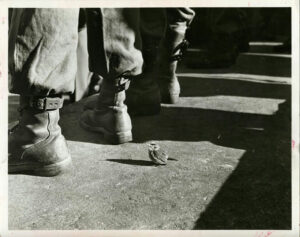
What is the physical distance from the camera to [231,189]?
1198mm

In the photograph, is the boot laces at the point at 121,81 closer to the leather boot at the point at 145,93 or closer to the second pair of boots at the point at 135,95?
the second pair of boots at the point at 135,95

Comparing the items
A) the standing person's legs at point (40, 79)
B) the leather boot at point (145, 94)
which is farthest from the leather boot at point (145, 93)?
the standing person's legs at point (40, 79)

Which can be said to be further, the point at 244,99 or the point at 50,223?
the point at 244,99

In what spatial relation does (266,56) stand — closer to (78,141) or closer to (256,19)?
(256,19)

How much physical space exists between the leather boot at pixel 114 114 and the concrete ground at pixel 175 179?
0.13 ft

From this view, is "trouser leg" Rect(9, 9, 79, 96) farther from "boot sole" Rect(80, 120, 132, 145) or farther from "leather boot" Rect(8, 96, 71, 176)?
"boot sole" Rect(80, 120, 132, 145)

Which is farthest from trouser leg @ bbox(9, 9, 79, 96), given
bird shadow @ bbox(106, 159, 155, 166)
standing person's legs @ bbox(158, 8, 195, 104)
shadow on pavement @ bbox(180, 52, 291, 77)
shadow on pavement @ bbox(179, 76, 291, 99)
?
shadow on pavement @ bbox(180, 52, 291, 77)

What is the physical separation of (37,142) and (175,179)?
1.42 ft

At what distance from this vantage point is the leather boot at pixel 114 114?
5.00 feet

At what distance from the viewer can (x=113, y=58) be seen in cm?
143

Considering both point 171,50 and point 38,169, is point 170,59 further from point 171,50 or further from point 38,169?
point 38,169

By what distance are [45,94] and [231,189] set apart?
0.61 metres
